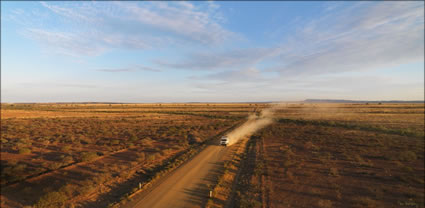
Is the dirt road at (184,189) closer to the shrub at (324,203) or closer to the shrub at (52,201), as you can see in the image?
the shrub at (52,201)

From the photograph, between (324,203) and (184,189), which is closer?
(324,203)

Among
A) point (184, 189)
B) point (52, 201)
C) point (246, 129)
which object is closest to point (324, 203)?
point (184, 189)

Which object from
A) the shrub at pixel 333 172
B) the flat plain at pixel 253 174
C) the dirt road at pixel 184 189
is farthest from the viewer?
the shrub at pixel 333 172

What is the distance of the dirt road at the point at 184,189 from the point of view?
1304 cm

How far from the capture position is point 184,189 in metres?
15.1

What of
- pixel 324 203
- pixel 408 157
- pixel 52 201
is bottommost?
pixel 324 203

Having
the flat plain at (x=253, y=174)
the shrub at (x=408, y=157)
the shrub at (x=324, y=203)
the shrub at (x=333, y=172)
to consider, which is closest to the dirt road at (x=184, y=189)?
the flat plain at (x=253, y=174)

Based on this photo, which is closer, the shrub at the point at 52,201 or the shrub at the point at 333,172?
the shrub at the point at 52,201

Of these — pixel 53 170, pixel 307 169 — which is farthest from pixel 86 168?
pixel 307 169

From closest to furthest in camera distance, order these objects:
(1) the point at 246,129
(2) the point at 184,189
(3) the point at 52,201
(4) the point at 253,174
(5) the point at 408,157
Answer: (3) the point at 52,201, (2) the point at 184,189, (4) the point at 253,174, (5) the point at 408,157, (1) the point at 246,129

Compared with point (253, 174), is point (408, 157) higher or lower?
higher

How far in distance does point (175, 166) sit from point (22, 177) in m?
13.7

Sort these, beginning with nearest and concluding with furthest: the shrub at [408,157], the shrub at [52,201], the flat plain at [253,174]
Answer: the shrub at [52,201] < the flat plain at [253,174] < the shrub at [408,157]

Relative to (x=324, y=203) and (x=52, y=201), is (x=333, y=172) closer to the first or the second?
(x=324, y=203)
